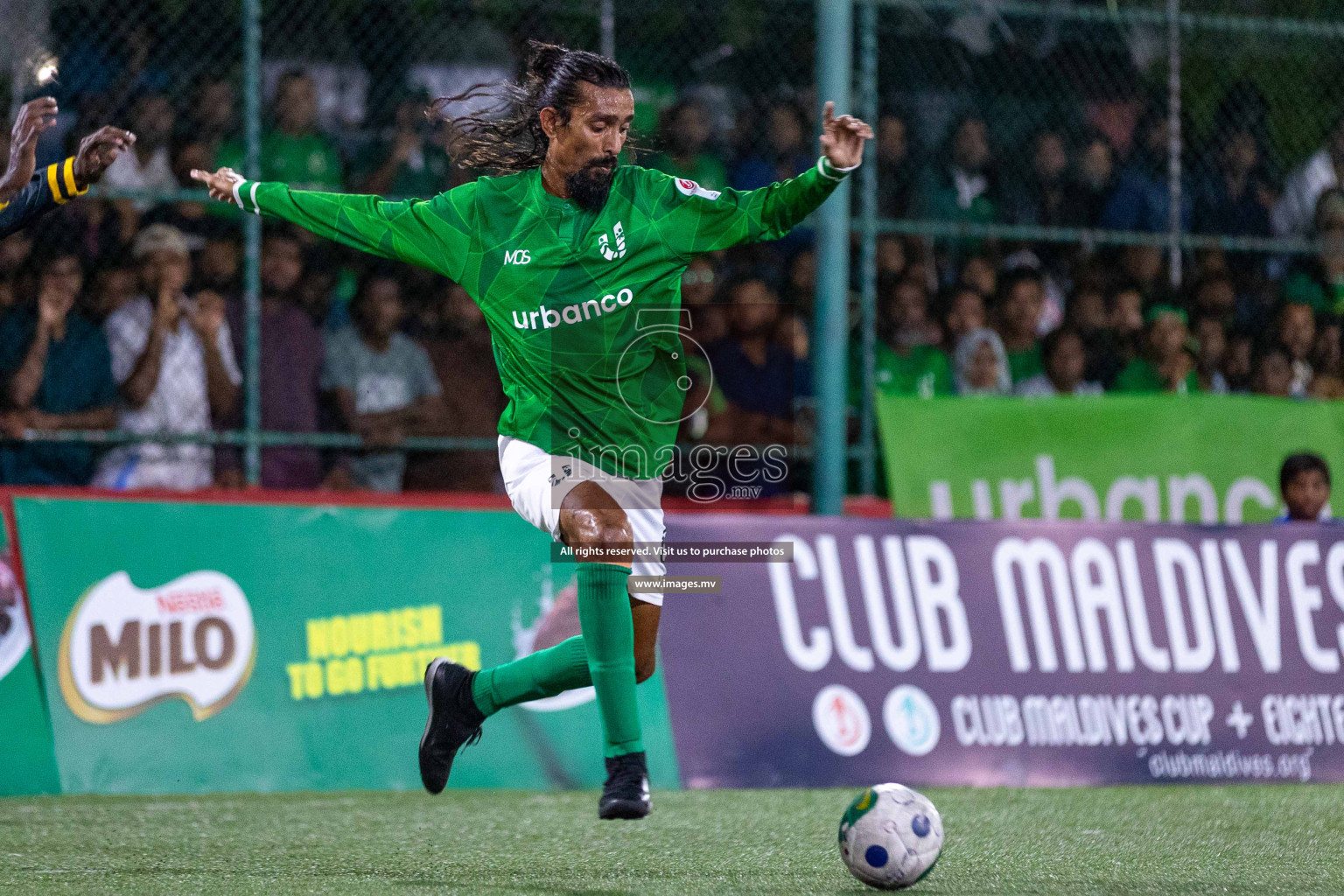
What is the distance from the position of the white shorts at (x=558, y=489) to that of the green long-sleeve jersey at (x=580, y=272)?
42mm

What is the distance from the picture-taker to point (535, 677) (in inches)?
215

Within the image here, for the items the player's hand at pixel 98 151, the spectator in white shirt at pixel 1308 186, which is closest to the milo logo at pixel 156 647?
the player's hand at pixel 98 151

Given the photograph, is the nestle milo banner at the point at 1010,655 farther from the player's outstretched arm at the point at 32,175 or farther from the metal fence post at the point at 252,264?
the player's outstretched arm at the point at 32,175

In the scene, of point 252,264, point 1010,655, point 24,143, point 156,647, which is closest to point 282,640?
point 156,647

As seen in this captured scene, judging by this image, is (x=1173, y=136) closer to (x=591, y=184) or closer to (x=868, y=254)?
(x=868, y=254)

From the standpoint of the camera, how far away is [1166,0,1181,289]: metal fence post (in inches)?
368

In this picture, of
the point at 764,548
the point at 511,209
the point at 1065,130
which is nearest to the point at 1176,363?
the point at 1065,130

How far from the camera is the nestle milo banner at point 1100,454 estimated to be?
338 inches

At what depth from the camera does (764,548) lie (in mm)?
7754

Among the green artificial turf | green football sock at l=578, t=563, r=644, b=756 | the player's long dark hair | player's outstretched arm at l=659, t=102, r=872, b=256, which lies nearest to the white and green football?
the green artificial turf

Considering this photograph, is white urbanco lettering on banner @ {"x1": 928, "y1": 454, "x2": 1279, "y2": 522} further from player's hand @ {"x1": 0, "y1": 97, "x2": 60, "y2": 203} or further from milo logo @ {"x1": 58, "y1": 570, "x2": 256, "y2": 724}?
player's hand @ {"x1": 0, "y1": 97, "x2": 60, "y2": 203}

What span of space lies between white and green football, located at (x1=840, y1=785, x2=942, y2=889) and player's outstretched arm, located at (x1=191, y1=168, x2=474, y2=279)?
2.10m

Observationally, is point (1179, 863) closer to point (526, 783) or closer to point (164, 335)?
point (526, 783)

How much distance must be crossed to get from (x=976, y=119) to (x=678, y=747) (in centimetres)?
404
